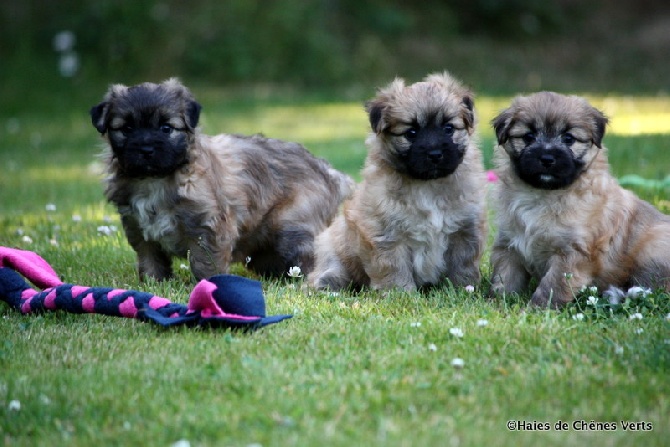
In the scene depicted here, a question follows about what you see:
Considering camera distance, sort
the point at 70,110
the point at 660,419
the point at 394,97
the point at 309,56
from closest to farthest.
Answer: the point at 660,419, the point at 394,97, the point at 70,110, the point at 309,56

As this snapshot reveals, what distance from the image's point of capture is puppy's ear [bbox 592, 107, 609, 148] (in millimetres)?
4707

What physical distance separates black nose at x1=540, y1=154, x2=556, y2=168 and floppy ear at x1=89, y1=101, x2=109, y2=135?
8.24 feet

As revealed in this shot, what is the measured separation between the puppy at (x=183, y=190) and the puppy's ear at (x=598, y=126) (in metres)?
1.97

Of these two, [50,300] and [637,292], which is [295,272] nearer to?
[50,300]

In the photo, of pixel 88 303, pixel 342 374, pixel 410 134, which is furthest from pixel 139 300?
pixel 410 134

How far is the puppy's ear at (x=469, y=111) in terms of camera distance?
16.8ft

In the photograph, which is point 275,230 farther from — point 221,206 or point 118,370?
point 118,370

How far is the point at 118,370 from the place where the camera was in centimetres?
360

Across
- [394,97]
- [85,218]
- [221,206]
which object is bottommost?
[85,218]

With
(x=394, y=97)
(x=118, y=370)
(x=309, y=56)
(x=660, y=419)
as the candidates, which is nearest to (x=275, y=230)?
(x=394, y=97)

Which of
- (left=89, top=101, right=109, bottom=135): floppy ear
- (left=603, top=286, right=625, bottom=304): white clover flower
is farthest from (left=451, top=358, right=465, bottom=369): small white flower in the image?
(left=89, top=101, right=109, bottom=135): floppy ear

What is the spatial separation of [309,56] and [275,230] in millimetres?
12291

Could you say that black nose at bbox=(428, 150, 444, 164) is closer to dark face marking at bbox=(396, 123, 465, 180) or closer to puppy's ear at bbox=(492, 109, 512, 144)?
dark face marking at bbox=(396, 123, 465, 180)

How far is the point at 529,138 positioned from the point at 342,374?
1870mm
